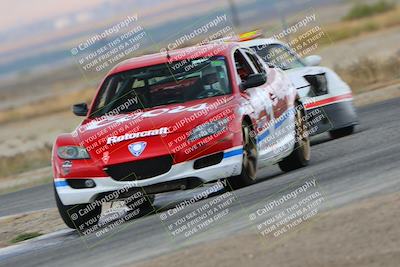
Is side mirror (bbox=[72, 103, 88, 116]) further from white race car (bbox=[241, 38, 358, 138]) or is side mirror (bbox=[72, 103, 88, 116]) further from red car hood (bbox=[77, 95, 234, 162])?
white race car (bbox=[241, 38, 358, 138])

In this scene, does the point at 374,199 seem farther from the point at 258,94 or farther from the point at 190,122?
the point at 258,94

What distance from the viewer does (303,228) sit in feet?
28.6

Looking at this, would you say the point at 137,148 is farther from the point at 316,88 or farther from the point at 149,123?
the point at 316,88

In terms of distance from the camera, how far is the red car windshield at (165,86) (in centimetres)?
1243

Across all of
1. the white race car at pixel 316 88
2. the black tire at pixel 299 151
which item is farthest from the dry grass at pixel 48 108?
the black tire at pixel 299 151

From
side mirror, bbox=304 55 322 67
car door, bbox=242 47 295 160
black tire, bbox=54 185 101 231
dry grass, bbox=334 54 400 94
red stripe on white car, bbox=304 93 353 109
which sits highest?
black tire, bbox=54 185 101 231

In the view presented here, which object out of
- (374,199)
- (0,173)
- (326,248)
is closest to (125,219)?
(374,199)

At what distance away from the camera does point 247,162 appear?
39.2 ft

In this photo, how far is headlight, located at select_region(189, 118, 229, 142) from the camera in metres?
11.4

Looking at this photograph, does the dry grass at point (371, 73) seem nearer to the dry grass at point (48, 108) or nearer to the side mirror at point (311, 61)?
the side mirror at point (311, 61)

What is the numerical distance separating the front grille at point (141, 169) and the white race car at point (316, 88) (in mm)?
4678

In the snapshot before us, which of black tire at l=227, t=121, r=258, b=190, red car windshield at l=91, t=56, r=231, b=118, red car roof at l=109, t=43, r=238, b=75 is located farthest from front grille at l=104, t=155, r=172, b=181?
red car roof at l=109, t=43, r=238, b=75

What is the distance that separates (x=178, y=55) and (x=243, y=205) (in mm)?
2884

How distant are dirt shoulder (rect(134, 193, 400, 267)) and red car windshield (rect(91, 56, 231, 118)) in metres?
3.63
